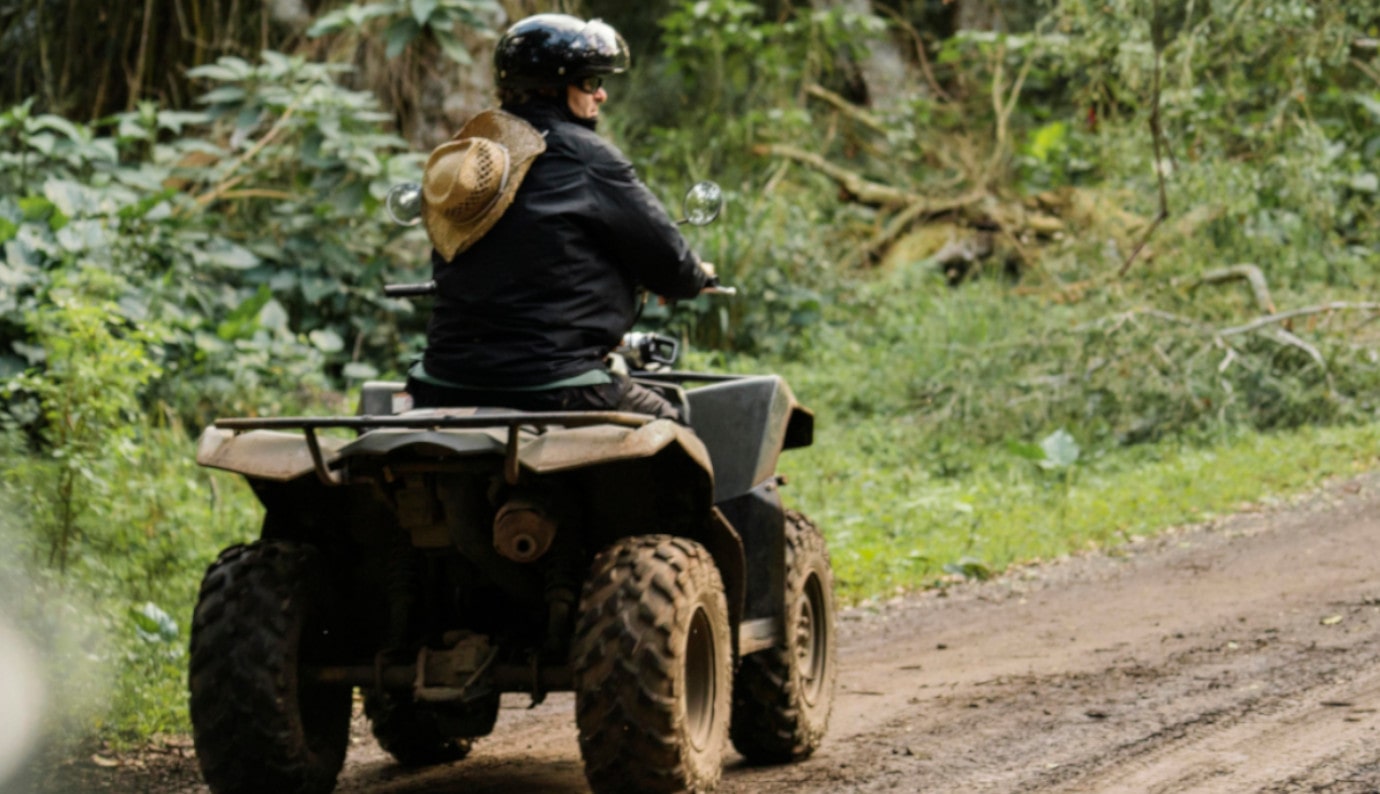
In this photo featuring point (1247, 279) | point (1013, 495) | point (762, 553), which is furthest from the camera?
point (1247, 279)

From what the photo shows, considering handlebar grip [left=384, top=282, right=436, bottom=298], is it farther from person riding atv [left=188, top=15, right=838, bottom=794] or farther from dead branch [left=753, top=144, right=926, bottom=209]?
dead branch [left=753, top=144, right=926, bottom=209]

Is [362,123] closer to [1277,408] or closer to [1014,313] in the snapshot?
[1014,313]

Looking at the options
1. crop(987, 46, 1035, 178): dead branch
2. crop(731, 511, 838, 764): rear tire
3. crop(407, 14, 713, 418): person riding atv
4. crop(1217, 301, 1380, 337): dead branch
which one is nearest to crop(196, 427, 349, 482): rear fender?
crop(407, 14, 713, 418): person riding atv

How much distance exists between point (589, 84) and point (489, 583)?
1.42 m

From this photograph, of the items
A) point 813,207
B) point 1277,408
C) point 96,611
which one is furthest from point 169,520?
point 813,207

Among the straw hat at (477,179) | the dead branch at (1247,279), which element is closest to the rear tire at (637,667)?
the straw hat at (477,179)

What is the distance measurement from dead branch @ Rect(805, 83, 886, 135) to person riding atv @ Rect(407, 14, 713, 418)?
12.6 metres

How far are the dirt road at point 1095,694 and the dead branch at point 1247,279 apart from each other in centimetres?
330

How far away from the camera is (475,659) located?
168 inches

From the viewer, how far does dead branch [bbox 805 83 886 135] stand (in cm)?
1708

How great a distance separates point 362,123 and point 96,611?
5.73 m

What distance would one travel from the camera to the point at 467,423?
4023mm

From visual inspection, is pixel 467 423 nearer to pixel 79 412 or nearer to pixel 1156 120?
pixel 79 412

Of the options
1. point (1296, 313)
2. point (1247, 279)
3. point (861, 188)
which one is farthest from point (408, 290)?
point (861, 188)
